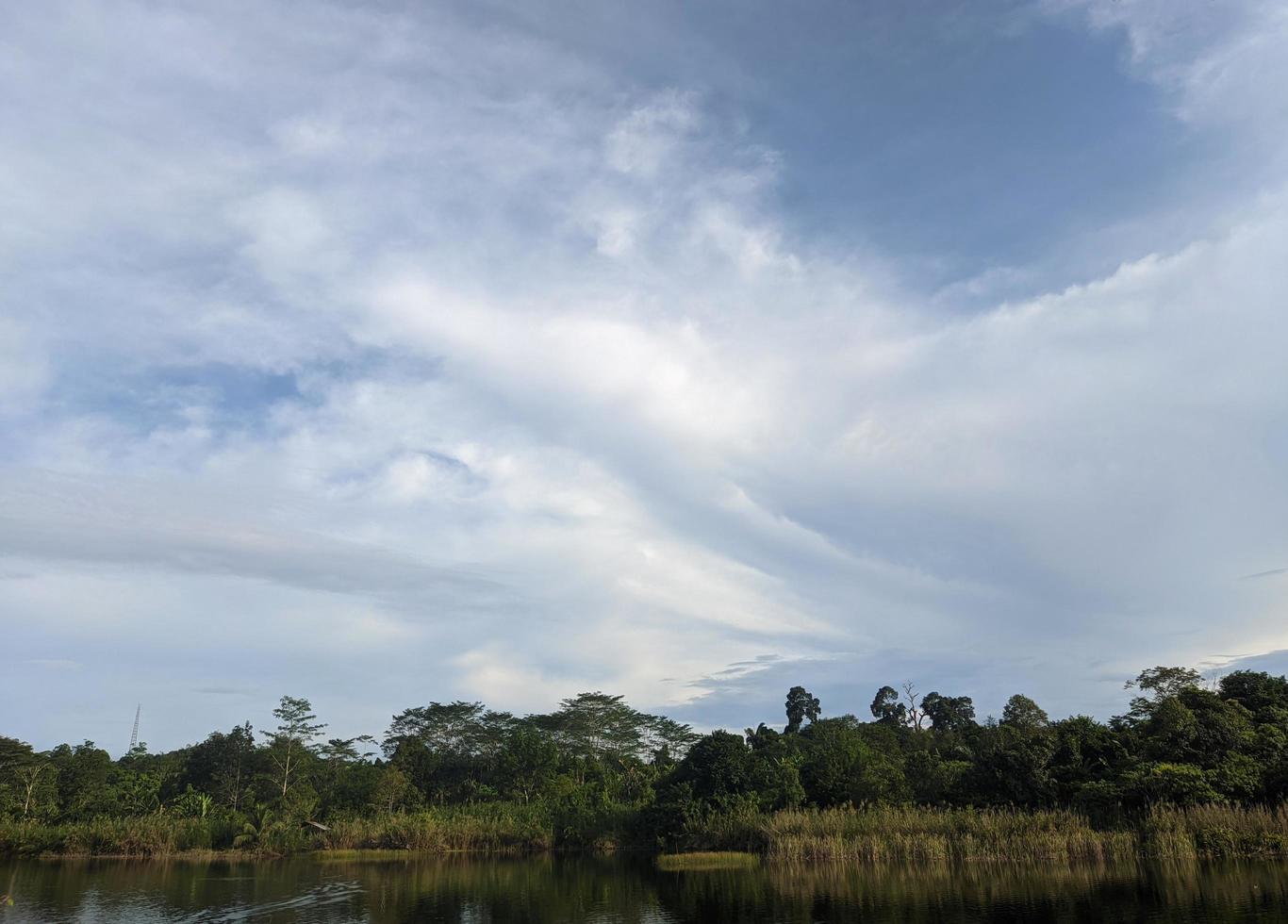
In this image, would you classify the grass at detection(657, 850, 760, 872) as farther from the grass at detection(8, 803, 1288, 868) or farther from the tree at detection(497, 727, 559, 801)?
the tree at detection(497, 727, 559, 801)

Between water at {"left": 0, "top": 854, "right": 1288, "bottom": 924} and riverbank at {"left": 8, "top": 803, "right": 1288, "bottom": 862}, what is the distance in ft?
4.75

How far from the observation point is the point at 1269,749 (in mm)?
29688

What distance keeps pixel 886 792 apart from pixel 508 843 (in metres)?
24.5

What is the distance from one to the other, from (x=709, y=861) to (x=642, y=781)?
21779 millimetres

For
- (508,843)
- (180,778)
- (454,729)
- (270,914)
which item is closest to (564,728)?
(454,729)

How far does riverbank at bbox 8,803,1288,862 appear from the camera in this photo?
27.2 metres

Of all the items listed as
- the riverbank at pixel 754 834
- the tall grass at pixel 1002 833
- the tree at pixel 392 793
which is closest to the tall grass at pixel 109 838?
the riverbank at pixel 754 834

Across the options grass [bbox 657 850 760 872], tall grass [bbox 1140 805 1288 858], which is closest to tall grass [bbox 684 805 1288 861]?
tall grass [bbox 1140 805 1288 858]

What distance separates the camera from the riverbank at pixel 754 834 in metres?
27.2

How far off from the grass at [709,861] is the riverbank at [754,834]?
784 mm

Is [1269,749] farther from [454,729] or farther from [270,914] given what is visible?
[454,729]

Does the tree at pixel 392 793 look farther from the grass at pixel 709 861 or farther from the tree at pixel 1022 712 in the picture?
the tree at pixel 1022 712

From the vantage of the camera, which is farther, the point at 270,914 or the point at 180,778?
the point at 180,778

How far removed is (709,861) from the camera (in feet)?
119
